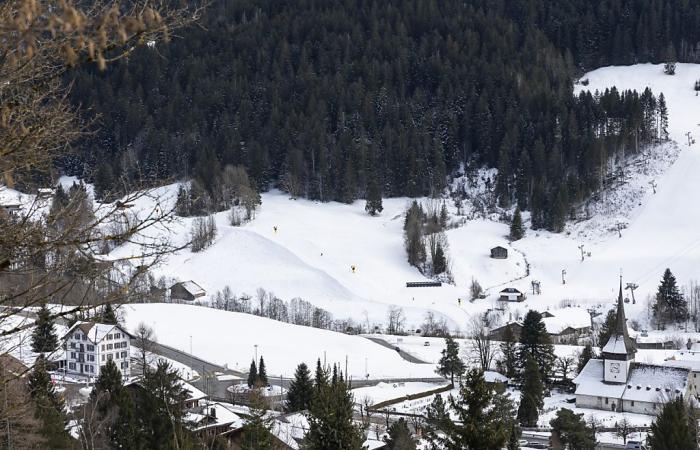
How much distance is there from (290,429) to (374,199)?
124 feet

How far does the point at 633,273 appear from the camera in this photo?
160 ft

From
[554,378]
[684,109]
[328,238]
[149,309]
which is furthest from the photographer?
[684,109]

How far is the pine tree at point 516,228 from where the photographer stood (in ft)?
181

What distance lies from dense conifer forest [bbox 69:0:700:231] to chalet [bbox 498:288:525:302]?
975cm

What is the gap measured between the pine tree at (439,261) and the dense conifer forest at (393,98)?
8.96m

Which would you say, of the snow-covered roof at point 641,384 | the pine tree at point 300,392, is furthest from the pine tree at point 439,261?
the pine tree at point 300,392

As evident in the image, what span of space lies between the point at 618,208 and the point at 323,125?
24164mm

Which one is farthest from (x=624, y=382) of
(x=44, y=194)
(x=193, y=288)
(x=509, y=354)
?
(x=44, y=194)

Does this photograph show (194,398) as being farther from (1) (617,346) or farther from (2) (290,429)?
(1) (617,346)

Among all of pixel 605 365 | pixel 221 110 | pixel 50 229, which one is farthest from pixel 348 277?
pixel 50 229

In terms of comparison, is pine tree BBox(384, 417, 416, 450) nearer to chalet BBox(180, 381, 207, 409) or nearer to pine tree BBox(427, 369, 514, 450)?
chalet BBox(180, 381, 207, 409)

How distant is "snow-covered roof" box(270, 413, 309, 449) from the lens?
20.2 m

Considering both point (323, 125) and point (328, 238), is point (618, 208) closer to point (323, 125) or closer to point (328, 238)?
point (328, 238)

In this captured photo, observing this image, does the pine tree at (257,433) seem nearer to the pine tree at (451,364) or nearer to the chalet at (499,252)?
the pine tree at (451,364)
